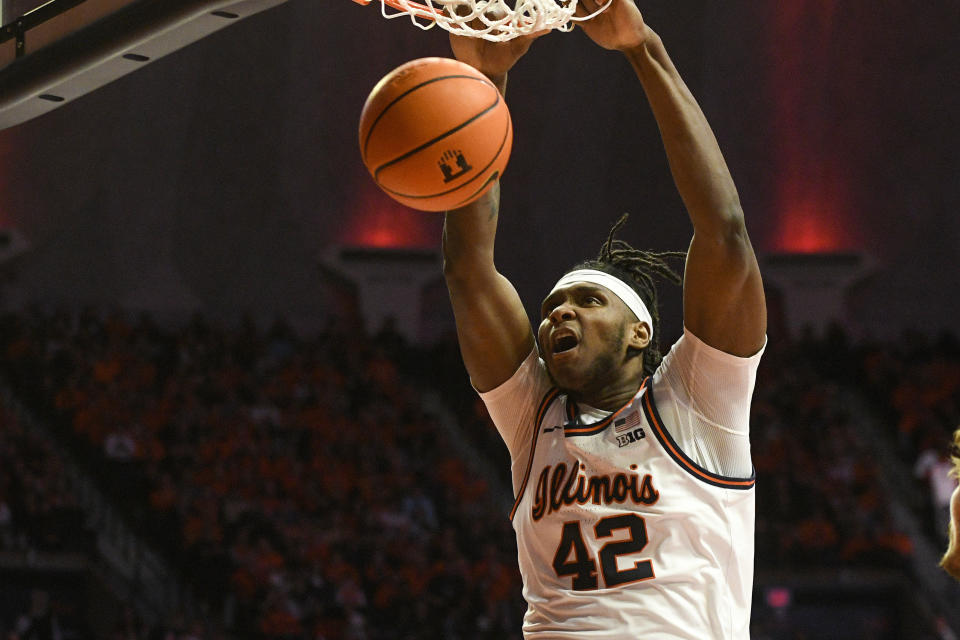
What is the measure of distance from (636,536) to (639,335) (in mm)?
587

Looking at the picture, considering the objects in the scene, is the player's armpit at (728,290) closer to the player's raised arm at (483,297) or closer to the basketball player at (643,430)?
the basketball player at (643,430)

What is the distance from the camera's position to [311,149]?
15.7 meters

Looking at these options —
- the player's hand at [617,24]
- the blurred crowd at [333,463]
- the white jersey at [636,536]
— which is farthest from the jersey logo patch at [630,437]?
the blurred crowd at [333,463]

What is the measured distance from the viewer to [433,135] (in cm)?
284

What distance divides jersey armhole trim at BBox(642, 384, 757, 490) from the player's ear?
0.83 ft

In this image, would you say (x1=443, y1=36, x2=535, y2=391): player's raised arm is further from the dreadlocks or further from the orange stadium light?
the orange stadium light

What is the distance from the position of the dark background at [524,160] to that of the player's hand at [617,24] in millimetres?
12078

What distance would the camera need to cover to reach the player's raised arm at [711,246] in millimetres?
2787

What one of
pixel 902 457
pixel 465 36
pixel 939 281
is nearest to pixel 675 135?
pixel 465 36

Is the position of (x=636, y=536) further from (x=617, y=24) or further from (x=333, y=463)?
(x=333, y=463)

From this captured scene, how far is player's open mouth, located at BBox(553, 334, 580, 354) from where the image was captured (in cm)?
300

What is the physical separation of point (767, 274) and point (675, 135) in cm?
1320

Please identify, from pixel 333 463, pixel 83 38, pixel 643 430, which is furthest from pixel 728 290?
pixel 333 463

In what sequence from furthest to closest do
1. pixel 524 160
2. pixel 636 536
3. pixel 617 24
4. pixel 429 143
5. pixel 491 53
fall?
pixel 524 160
pixel 491 53
pixel 617 24
pixel 429 143
pixel 636 536
